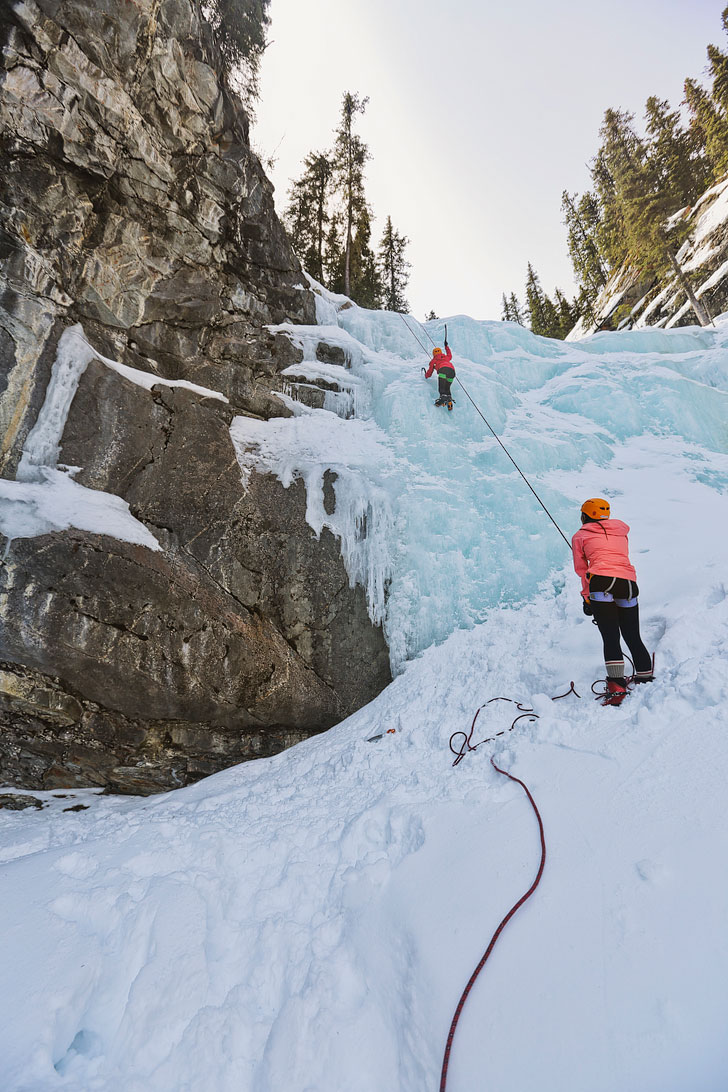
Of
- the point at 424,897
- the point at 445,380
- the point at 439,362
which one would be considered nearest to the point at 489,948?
the point at 424,897

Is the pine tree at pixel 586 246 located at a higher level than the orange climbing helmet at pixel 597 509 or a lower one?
higher

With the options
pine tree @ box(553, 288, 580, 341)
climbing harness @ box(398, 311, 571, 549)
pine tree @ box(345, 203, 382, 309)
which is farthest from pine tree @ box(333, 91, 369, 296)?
pine tree @ box(553, 288, 580, 341)

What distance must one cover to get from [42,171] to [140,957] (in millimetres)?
8569

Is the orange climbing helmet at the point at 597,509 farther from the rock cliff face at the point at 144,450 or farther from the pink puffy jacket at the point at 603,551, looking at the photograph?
the rock cliff face at the point at 144,450

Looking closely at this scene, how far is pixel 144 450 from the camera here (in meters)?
6.04

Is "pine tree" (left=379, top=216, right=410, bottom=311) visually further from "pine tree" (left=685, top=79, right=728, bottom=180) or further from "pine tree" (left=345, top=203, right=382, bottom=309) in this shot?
"pine tree" (left=685, top=79, right=728, bottom=180)

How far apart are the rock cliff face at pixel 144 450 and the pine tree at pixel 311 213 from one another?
412 inches

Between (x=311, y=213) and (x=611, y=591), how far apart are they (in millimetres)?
20262

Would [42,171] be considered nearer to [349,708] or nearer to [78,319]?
[78,319]

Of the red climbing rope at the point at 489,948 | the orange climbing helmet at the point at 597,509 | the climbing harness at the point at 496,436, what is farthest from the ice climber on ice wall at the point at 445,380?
the red climbing rope at the point at 489,948

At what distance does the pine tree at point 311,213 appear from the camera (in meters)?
17.7

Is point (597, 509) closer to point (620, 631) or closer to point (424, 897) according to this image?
point (620, 631)

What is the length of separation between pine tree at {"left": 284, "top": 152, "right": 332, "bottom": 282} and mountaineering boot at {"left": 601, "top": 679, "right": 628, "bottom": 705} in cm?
1883

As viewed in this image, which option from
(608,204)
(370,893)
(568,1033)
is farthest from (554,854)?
(608,204)
